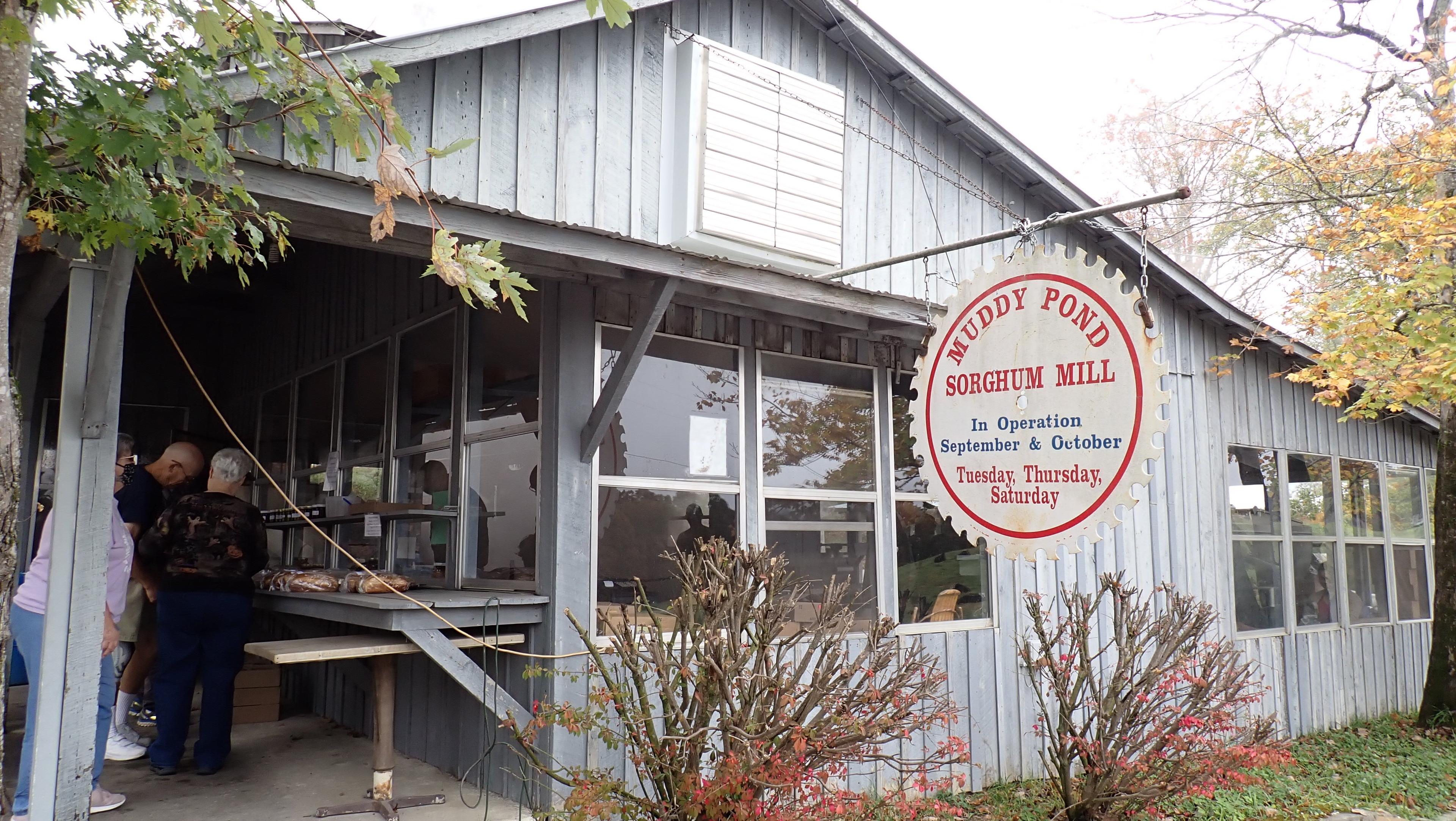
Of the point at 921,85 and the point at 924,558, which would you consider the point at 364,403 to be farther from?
the point at 921,85

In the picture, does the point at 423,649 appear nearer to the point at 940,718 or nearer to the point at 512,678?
the point at 512,678

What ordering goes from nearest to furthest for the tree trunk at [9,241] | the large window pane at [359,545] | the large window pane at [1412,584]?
1. the tree trunk at [9,241]
2. the large window pane at [359,545]
3. the large window pane at [1412,584]

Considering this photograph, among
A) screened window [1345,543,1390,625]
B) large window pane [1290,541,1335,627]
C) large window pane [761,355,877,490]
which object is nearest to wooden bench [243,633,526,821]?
large window pane [761,355,877,490]

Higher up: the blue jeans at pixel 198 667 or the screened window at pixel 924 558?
the screened window at pixel 924 558

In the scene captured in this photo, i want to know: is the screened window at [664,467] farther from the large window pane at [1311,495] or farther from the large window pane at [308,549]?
the large window pane at [1311,495]

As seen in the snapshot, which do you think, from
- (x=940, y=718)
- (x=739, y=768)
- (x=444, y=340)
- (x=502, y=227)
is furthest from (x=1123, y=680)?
(x=444, y=340)

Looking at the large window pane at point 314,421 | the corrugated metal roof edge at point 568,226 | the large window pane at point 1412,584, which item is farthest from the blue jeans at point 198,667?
the large window pane at point 1412,584

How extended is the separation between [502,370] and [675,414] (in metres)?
1.05

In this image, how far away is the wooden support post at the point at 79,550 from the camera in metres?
3.95

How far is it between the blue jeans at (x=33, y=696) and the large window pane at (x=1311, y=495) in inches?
372

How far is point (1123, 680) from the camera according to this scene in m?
5.64

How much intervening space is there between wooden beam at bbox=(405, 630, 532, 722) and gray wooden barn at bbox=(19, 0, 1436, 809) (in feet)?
0.06

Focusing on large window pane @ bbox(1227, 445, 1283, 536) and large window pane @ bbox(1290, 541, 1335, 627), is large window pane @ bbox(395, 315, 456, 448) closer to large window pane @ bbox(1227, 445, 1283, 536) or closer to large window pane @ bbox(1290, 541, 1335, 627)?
large window pane @ bbox(1227, 445, 1283, 536)

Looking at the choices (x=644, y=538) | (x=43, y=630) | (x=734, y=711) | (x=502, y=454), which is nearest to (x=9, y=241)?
(x=43, y=630)
